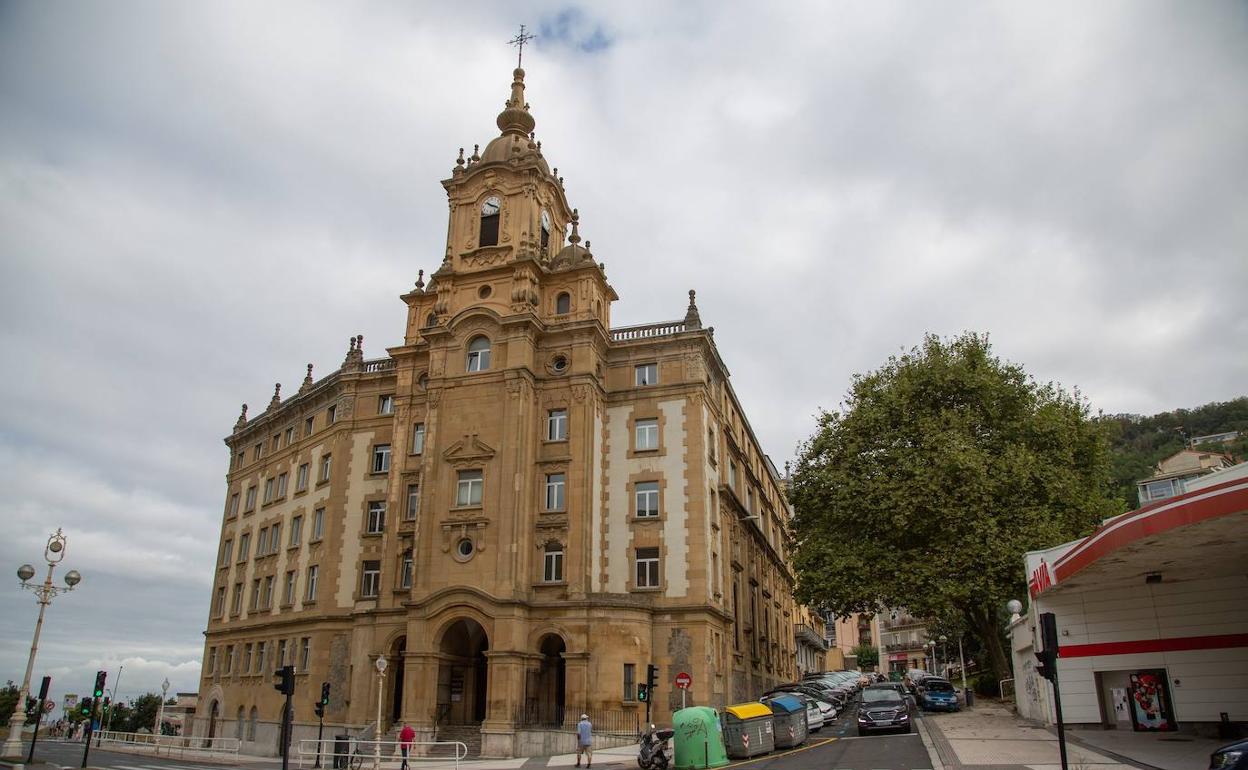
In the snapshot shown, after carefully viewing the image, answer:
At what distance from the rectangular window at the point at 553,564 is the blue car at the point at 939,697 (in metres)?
17.6

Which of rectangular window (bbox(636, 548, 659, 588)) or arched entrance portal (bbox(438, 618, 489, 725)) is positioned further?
rectangular window (bbox(636, 548, 659, 588))

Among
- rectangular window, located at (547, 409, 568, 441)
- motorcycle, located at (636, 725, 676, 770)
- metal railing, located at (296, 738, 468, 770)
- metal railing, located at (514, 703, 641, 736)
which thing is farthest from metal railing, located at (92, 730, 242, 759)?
A: motorcycle, located at (636, 725, 676, 770)

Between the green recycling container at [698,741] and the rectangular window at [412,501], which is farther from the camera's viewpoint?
the rectangular window at [412,501]

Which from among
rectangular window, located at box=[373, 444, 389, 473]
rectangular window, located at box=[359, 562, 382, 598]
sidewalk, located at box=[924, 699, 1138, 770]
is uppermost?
rectangular window, located at box=[373, 444, 389, 473]

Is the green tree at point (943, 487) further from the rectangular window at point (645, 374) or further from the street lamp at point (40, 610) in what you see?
the street lamp at point (40, 610)

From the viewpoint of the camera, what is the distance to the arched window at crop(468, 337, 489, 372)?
3894 cm

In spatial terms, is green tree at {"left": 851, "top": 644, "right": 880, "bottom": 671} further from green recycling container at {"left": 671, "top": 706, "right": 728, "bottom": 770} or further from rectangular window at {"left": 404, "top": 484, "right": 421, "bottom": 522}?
green recycling container at {"left": 671, "top": 706, "right": 728, "bottom": 770}

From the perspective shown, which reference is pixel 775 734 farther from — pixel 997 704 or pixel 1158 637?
pixel 997 704

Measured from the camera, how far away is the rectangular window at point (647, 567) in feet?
119

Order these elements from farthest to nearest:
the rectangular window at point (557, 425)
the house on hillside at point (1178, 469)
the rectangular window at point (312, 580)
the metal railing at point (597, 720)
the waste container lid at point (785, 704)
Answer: the house on hillside at point (1178, 469)
the rectangular window at point (312, 580)
the rectangular window at point (557, 425)
the metal railing at point (597, 720)
the waste container lid at point (785, 704)

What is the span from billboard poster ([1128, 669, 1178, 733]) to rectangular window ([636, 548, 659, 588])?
17704 millimetres

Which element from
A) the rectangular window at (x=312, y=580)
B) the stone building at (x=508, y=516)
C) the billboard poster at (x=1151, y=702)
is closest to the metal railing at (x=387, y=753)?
the stone building at (x=508, y=516)

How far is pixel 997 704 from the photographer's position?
3931cm

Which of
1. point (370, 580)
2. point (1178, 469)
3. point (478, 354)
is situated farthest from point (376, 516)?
point (1178, 469)
